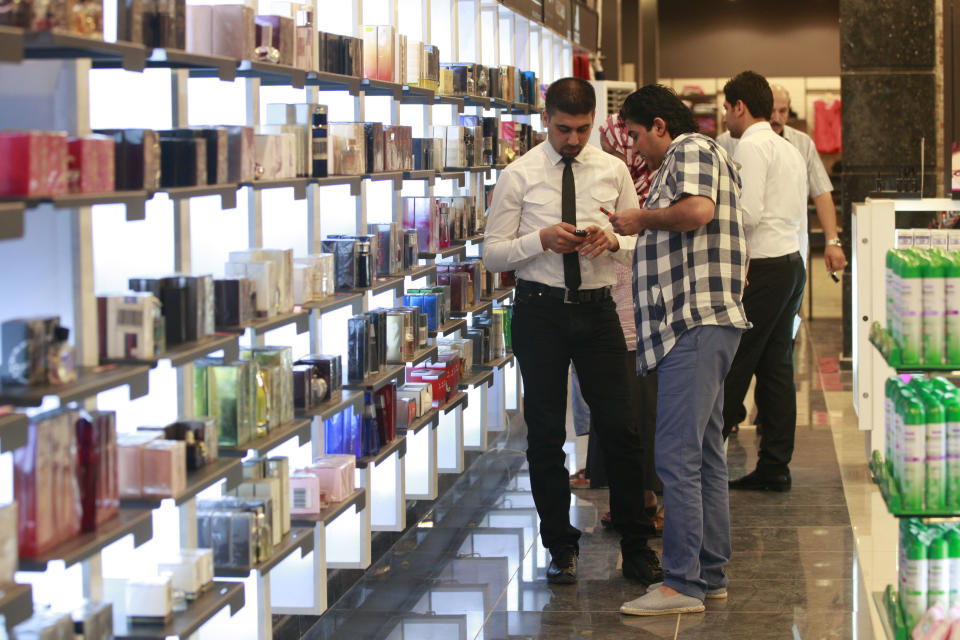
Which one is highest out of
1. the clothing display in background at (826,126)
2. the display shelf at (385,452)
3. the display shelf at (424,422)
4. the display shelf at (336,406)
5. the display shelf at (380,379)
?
the clothing display in background at (826,126)

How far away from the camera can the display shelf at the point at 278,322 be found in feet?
11.0

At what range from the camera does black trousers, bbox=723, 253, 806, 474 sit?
5.70 meters

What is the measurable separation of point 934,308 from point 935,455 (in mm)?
394

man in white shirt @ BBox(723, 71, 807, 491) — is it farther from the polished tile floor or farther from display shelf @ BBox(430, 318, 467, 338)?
display shelf @ BBox(430, 318, 467, 338)

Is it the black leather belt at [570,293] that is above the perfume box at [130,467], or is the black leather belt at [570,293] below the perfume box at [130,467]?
above

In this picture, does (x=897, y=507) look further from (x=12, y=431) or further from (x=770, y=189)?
(x=770, y=189)

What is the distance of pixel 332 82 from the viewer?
13.8ft

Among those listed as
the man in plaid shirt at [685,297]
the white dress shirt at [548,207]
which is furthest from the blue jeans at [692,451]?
the white dress shirt at [548,207]

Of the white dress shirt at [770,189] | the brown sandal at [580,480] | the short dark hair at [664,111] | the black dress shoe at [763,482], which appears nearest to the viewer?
the short dark hair at [664,111]

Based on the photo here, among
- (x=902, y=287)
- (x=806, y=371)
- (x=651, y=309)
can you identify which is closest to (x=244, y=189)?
(x=651, y=309)

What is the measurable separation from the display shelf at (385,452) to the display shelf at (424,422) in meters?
0.07

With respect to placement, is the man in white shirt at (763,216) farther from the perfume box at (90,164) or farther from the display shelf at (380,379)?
the perfume box at (90,164)

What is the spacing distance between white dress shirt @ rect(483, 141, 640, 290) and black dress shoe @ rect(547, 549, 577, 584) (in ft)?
3.35

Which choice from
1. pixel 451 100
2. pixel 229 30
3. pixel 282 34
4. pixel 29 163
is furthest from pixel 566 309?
pixel 29 163
